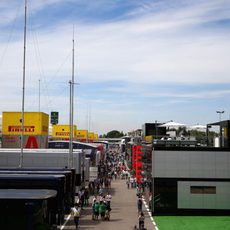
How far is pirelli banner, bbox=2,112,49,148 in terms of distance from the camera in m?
48.8

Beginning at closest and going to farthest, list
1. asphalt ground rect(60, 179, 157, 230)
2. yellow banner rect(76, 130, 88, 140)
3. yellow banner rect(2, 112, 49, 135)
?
asphalt ground rect(60, 179, 157, 230), yellow banner rect(2, 112, 49, 135), yellow banner rect(76, 130, 88, 140)

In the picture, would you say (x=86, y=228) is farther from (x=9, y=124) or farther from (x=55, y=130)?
(x=55, y=130)

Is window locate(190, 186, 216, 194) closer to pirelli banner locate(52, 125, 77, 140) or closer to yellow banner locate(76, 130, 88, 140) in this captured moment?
pirelli banner locate(52, 125, 77, 140)

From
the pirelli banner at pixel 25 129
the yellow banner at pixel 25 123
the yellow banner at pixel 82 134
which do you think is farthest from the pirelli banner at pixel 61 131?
the yellow banner at pixel 25 123

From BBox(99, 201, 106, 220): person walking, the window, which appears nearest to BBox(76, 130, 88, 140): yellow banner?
the window

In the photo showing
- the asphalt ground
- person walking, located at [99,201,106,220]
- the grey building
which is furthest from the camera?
the grey building

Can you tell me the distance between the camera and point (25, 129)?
4869 cm

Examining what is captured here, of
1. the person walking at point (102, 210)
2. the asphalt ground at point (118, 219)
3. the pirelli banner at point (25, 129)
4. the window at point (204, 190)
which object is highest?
the pirelli banner at point (25, 129)

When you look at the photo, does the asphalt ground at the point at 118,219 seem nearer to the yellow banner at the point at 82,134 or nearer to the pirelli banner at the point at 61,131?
the pirelli banner at the point at 61,131

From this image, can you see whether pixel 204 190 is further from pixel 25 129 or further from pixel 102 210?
pixel 25 129

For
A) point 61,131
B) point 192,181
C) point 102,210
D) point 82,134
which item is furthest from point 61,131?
point 102,210

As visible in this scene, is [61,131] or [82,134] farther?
[82,134]

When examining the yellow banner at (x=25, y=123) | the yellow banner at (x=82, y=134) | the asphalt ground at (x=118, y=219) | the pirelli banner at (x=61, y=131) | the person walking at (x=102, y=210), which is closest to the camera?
the asphalt ground at (x=118, y=219)

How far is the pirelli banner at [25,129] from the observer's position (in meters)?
48.8
